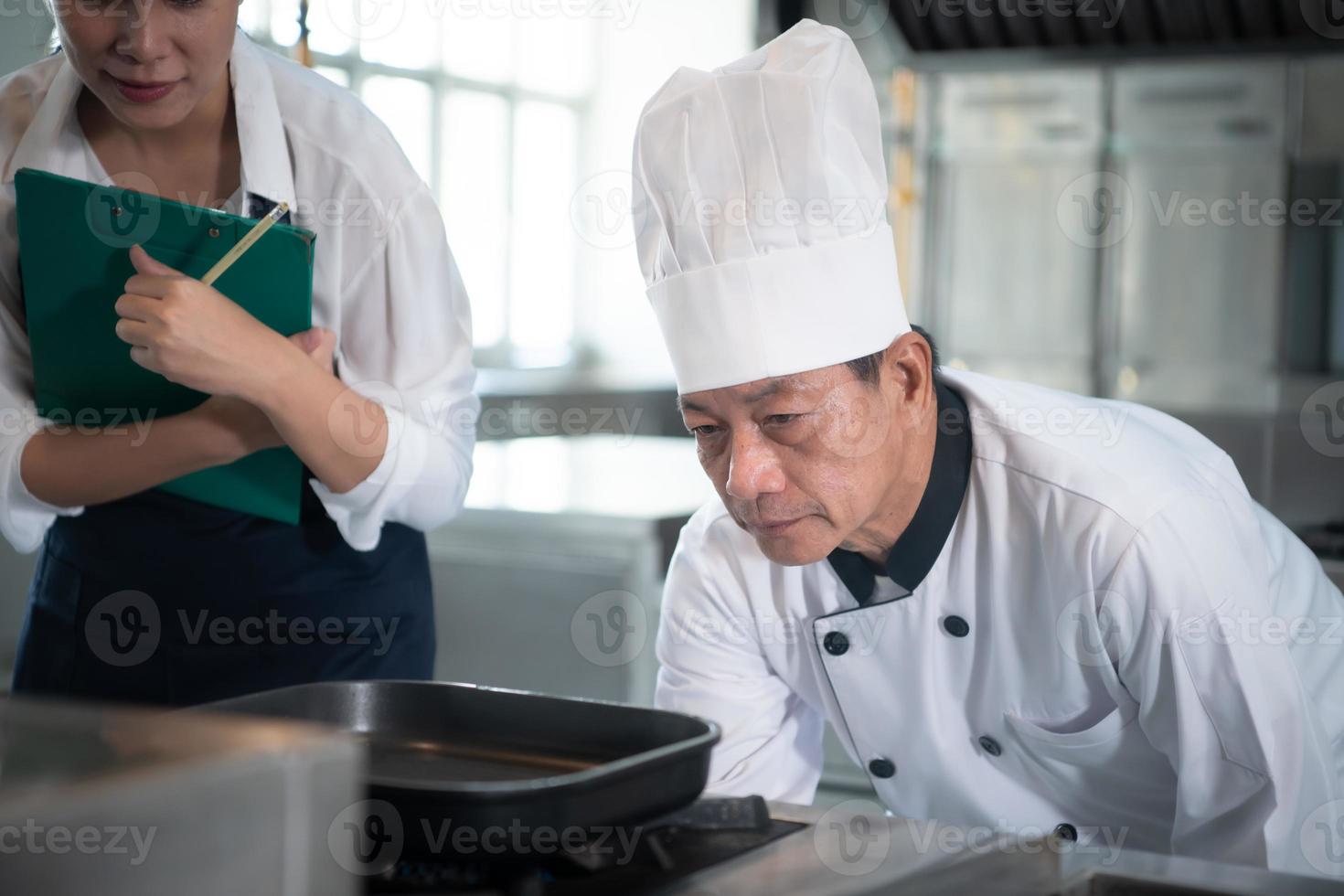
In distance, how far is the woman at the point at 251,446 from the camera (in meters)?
1.41

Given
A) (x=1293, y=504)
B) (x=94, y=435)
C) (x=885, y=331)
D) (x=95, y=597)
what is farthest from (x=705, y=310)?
(x=1293, y=504)

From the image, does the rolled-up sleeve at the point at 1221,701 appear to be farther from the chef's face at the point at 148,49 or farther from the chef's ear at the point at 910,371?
the chef's face at the point at 148,49

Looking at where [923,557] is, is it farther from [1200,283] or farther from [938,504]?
[1200,283]

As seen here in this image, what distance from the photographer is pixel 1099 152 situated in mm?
5648

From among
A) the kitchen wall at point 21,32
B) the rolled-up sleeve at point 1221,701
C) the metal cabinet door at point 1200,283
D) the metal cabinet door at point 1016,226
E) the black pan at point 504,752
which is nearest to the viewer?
the black pan at point 504,752

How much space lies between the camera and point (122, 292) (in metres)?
1.40

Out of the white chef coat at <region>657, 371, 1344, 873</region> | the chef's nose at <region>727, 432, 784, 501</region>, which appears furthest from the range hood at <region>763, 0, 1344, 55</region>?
the chef's nose at <region>727, 432, 784, 501</region>

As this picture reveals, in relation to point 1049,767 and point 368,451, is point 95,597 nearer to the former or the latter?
point 368,451

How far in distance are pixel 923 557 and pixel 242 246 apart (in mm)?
757

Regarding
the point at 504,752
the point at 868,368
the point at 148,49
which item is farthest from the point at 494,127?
the point at 504,752

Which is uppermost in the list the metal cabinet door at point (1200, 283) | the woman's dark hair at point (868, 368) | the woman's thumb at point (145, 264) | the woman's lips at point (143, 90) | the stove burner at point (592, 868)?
the metal cabinet door at point (1200, 283)

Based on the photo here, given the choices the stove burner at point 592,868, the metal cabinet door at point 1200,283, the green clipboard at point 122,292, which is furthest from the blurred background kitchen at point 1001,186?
the stove burner at point 592,868

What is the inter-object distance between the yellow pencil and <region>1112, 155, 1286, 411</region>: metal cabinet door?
15.5ft

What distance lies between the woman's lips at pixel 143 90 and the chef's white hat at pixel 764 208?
18.5 inches
